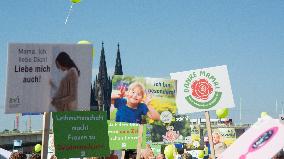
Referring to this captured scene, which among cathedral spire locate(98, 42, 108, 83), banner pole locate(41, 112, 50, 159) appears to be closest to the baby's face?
banner pole locate(41, 112, 50, 159)

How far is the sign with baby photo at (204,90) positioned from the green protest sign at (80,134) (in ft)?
6.89

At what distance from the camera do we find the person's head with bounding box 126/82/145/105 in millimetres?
15996

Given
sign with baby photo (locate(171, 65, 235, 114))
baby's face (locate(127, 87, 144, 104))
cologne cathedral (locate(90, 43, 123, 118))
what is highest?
cologne cathedral (locate(90, 43, 123, 118))

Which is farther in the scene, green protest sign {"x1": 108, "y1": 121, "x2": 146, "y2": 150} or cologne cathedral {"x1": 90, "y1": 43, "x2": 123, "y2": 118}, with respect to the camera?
cologne cathedral {"x1": 90, "y1": 43, "x2": 123, "y2": 118}

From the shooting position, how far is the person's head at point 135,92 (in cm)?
1600

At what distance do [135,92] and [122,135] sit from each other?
174 inches

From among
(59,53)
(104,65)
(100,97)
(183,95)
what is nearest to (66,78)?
(59,53)

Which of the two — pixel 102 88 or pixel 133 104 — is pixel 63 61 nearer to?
pixel 133 104

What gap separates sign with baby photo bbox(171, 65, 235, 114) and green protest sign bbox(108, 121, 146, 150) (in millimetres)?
2748

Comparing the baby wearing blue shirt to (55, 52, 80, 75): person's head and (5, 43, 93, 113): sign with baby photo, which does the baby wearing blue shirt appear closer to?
(5, 43, 93, 113): sign with baby photo

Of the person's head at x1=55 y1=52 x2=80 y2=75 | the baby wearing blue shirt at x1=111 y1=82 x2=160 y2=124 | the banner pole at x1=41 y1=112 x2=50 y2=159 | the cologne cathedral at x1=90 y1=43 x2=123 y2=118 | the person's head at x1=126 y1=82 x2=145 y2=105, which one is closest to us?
the banner pole at x1=41 y1=112 x2=50 y2=159

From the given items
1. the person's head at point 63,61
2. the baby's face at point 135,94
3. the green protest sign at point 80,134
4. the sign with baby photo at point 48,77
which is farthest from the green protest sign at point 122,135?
→ the person's head at point 63,61

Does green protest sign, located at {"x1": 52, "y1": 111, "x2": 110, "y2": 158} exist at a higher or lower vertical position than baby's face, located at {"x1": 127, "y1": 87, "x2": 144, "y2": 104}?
lower

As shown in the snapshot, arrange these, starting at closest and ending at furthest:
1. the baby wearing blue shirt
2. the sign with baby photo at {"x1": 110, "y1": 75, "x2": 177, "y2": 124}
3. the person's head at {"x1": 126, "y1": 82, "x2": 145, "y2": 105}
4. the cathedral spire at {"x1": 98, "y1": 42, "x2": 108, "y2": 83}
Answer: the baby wearing blue shirt → the sign with baby photo at {"x1": 110, "y1": 75, "x2": 177, "y2": 124} → the person's head at {"x1": 126, "y1": 82, "x2": 145, "y2": 105} → the cathedral spire at {"x1": 98, "y1": 42, "x2": 108, "y2": 83}
